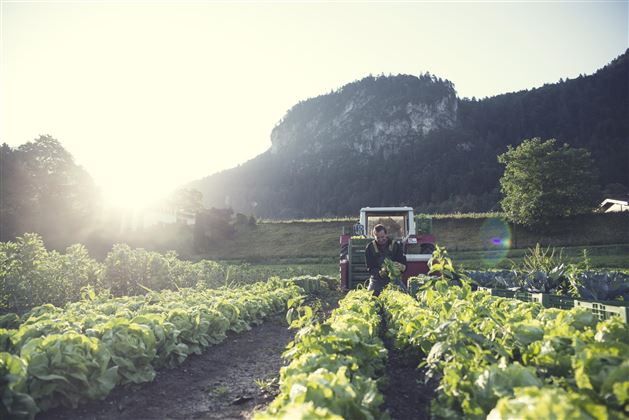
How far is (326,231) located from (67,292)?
1301 inches

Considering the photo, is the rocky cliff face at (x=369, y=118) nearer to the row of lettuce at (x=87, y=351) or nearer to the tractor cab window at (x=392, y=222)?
the tractor cab window at (x=392, y=222)

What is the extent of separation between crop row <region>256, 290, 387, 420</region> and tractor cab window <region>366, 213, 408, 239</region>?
11343 millimetres

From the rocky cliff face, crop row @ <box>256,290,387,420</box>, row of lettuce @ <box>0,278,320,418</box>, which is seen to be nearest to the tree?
row of lettuce @ <box>0,278,320,418</box>

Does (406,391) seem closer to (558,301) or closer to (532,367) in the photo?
(532,367)

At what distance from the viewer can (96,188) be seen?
41.9 metres

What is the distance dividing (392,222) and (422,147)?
97289 millimetres

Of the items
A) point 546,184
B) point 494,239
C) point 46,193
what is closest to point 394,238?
point 494,239

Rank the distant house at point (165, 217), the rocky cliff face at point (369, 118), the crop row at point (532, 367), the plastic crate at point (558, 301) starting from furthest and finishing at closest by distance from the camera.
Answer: the rocky cliff face at point (369, 118) → the distant house at point (165, 217) → the plastic crate at point (558, 301) → the crop row at point (532, 367)

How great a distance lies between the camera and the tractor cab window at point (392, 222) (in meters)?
15.8

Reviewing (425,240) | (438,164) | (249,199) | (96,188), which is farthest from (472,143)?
(425,240)

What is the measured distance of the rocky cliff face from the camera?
129m

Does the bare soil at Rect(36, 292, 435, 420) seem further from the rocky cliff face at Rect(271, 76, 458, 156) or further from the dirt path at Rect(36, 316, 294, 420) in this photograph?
the rocky cliff face at Rect(271, 76, 458, 156)

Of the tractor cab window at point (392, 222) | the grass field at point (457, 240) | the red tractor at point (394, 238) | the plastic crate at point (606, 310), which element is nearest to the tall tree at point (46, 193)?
the grass field at point (457, 240)

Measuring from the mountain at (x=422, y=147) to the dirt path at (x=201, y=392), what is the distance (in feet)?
237
